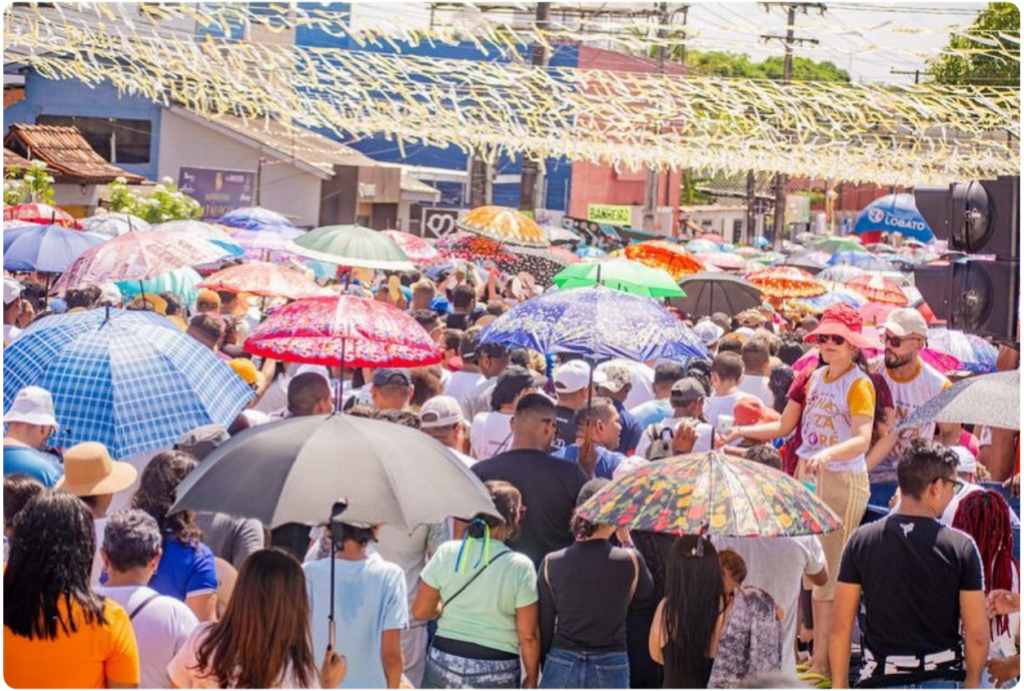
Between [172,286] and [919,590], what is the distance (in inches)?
381

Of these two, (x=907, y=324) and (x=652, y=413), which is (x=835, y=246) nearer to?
(x=907, y=324)

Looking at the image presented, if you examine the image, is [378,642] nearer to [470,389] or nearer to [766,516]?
[766,516]

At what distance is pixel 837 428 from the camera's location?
8852 mm

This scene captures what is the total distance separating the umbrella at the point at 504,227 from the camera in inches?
728

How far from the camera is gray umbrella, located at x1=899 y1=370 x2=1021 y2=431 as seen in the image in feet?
21.5

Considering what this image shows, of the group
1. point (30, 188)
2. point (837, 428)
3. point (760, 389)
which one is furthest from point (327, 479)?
point (30, 188)

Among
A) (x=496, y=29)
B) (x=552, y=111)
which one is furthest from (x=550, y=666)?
(x=552, y=111)

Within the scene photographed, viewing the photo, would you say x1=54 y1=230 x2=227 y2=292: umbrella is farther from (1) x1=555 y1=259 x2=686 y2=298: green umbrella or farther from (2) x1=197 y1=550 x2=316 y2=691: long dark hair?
(2) x1=197 y1=550 x2=316 y2=691: long dark hair

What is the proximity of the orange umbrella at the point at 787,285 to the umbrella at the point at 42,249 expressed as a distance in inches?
328

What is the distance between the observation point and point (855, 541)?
6.27 metres

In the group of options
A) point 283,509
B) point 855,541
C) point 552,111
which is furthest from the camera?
point 552,111

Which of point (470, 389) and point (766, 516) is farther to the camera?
point (470, 389)

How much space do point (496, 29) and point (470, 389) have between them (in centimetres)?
290

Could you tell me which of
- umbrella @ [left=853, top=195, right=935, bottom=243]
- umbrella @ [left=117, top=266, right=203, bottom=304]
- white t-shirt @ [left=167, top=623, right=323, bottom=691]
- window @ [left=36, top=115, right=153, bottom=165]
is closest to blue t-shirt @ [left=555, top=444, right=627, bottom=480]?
white t-shirt @ [left=167, top=623, right=323, bottom=691]
